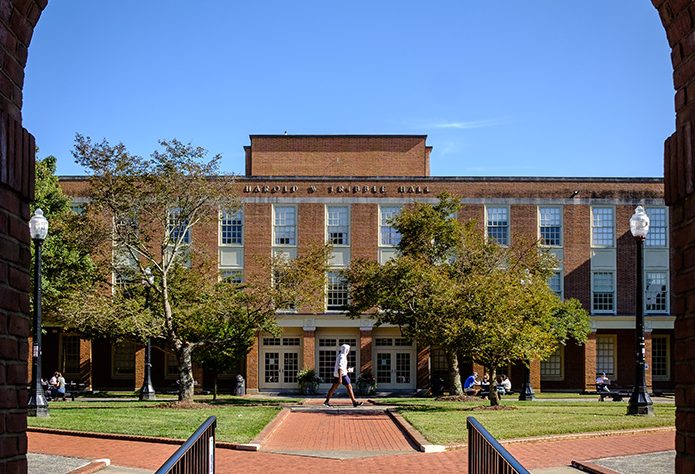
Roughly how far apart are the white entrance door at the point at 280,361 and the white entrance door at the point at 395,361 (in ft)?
13.9

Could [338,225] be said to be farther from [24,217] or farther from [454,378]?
[24,217]

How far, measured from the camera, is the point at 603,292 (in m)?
48.8

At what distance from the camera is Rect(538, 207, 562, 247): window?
48.9m

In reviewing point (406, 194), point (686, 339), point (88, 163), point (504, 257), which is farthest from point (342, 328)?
point (686, 339)

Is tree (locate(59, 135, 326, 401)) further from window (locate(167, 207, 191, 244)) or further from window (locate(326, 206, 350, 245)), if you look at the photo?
window (locate(326, 206, 350, 245))

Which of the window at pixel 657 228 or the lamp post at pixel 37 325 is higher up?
the window at pixel 657 228

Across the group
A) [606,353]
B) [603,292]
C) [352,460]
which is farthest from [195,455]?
[606,353]

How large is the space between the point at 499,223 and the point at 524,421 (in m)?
27.9

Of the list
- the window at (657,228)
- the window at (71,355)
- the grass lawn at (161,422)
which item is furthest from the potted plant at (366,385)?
the grass lawn at (161,422)

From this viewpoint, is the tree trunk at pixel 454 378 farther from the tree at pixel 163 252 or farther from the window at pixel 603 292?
the window at pixel 603 292

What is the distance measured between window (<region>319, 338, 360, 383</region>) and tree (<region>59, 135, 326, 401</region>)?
1852cm

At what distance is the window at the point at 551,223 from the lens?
48875 mm

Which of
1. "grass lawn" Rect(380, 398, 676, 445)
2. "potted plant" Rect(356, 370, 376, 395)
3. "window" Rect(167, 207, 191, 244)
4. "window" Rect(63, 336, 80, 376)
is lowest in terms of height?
"potted plant" Rect(356, 370, 376, 395)

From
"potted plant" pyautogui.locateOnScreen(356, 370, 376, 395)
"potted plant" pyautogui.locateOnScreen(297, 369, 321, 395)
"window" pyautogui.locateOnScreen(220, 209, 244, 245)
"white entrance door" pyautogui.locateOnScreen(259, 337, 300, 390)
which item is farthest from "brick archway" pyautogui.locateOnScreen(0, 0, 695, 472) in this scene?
"white entrance door" pyautogui.locateOnScreen(259, 337, 300, 390)
